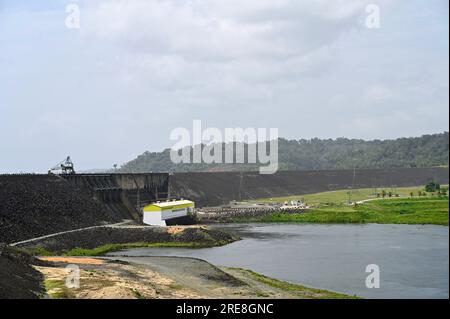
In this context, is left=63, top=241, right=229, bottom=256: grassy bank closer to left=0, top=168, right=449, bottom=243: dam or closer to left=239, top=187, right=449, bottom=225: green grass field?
left=0, top=168, right=449, bottom=243: dam

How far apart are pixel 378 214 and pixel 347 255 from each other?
38321mm

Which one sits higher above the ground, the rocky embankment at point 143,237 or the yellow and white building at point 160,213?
the yellow and white building at point 160,213

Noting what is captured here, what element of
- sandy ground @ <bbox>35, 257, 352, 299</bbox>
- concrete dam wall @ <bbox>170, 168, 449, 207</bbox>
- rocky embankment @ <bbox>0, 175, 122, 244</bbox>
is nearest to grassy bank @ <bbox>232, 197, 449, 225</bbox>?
concrete dam wall @ <bbox>170, 168, 449, 207</bbox>

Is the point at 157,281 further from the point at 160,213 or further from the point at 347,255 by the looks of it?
the point at 160,213

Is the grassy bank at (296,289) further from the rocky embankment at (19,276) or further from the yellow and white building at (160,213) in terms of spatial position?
the yellow and white building at (160,213)

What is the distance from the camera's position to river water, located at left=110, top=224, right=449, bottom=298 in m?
39.7

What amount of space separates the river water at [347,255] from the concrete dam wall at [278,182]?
39.0 metres

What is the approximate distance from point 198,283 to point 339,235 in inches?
1184

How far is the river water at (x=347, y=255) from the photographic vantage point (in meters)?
39.7

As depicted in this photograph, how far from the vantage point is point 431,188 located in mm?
125750

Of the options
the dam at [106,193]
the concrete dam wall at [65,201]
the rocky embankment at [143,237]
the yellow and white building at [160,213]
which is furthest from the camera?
the yellow and white building at [160,213]

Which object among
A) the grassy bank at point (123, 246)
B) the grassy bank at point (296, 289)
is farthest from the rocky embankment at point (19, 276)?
the grassy bank at point (296, 289)

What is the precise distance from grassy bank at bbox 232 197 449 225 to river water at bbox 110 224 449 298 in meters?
5.65
